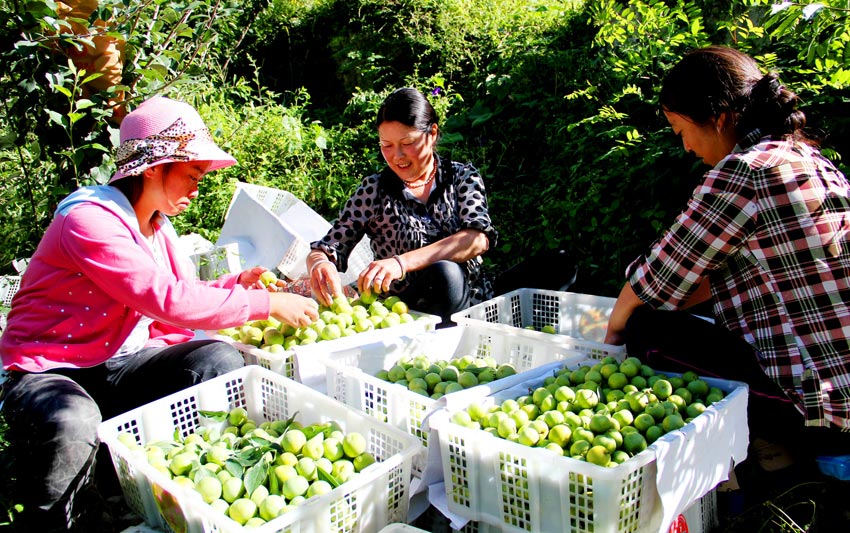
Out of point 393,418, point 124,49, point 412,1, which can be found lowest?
point 393,418

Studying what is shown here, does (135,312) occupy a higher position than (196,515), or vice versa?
(135,312)

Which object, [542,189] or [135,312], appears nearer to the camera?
[135,312]

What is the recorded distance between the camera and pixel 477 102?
251 inches

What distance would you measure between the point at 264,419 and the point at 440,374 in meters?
0.67

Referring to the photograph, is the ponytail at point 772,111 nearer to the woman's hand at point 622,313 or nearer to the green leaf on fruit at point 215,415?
the woman's hand at point 622,313

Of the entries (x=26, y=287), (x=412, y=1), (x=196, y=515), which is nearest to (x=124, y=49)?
(x=26, y=287)

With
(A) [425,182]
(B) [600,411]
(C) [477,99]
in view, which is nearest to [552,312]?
(A) [425,182]

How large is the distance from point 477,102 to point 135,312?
4501 millimetres

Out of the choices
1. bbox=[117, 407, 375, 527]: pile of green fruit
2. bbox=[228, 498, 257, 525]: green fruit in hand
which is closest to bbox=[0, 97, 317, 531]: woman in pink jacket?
bbox=[117, 407, 375, 527]: pile of green fruit

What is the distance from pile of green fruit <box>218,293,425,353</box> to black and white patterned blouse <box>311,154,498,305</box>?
33cm

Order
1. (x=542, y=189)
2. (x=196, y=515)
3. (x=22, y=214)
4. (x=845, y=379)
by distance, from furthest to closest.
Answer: (x=542, y=189) → (x=22, y=214) → (x=845, y=379) → (x=196, y=515)

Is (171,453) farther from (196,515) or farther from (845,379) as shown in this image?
(845,379)

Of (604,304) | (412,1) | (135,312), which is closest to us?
(135,312)

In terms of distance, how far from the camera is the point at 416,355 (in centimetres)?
281
